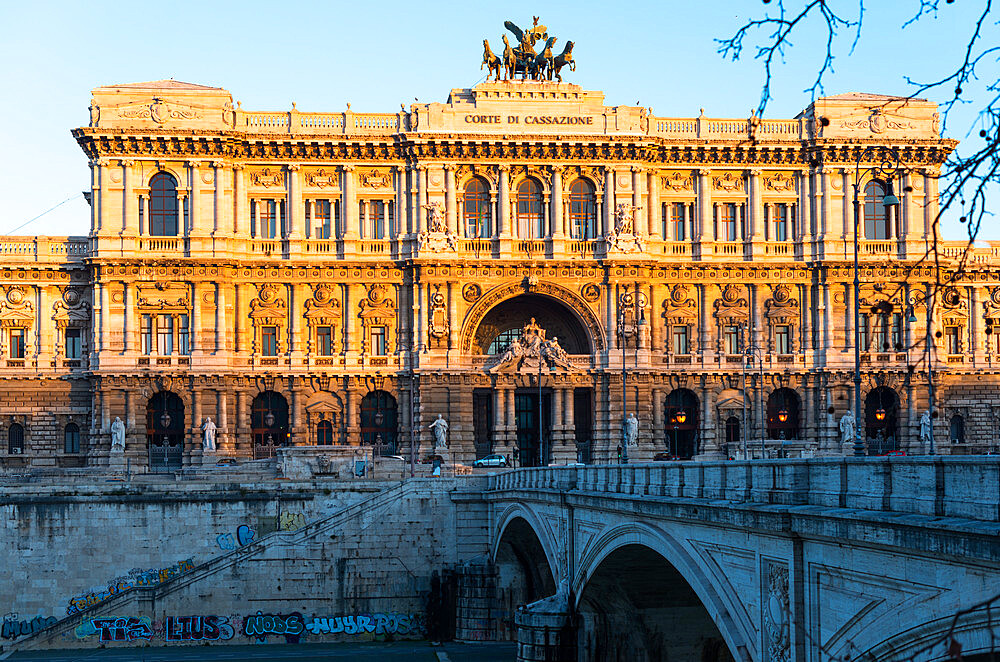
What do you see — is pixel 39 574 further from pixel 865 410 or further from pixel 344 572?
pixel 865 410

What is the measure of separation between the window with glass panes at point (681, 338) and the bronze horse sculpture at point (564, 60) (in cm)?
1725

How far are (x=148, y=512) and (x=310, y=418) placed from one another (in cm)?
1575

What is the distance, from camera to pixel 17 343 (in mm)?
75688

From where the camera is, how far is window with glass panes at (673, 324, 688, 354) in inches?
3051

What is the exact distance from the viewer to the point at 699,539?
23516mm

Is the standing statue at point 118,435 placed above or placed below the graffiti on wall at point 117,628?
above

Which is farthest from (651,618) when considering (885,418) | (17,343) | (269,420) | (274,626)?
(17,343)

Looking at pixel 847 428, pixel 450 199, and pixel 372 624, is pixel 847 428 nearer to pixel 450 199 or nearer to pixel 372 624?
pixel 450 199

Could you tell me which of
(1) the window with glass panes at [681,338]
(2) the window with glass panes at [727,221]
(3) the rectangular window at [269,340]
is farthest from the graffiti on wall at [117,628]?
(2) the window with glass panes at [727,221]

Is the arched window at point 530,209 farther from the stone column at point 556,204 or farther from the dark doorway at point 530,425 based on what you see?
the dark doorway at point 530,425

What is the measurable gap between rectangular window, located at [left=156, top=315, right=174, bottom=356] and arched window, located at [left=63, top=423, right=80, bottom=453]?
282 inches

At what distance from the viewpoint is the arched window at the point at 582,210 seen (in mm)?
77438

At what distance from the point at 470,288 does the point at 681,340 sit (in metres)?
13.7

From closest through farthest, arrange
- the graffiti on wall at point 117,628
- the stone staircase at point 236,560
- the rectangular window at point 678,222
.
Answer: the graffiti on wall at point 117,628
the stone staircase at point 236,560
the rectangular window at point 678,222
